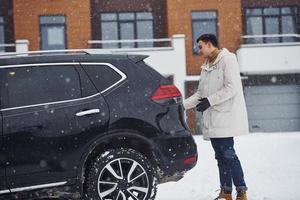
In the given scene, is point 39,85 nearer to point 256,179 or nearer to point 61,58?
point 61,58

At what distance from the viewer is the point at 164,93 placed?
16.4ft

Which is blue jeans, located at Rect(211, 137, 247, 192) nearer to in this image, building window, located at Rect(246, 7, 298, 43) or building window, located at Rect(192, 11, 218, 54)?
building window, located at Rect(192, 11, 218, 54)

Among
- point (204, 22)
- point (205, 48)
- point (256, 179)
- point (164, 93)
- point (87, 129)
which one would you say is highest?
point (204, 22)

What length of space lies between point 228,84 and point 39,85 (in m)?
2.16

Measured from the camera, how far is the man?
5245 millimetres

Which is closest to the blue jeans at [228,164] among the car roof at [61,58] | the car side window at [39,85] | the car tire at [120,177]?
the car tire at [120,177]

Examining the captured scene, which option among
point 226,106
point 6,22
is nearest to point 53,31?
point 6,22

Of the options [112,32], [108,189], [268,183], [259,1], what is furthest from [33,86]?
[259,1]

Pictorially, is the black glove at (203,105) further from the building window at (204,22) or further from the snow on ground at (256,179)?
the building window at (204,22)

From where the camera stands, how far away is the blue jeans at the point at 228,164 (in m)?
5.26

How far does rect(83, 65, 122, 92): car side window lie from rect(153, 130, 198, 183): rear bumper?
810mm

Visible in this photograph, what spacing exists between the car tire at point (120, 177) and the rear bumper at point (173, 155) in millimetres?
147

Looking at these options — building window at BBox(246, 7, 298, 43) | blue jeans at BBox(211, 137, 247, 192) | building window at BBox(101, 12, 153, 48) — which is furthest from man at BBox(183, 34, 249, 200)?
building window at BBox(246, 7, 298, 43)

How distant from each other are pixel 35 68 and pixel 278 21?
65.1 ft
